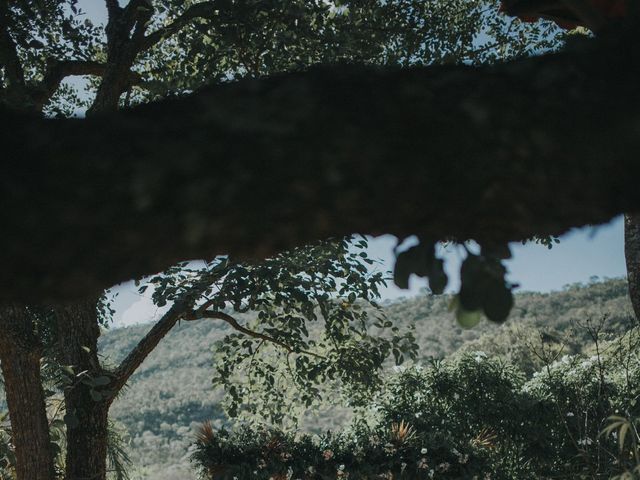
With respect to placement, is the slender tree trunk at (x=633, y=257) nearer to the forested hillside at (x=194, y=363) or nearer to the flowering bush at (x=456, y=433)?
the flowering bush at (x=456, y=433)

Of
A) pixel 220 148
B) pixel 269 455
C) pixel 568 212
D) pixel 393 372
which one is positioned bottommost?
pixel 269 455

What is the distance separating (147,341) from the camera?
16.9 feet

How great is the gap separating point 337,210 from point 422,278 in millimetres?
217

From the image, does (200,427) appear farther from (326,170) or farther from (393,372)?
(326,170)

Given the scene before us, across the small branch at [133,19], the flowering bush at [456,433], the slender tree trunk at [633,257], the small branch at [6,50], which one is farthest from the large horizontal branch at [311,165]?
the flowering bush at [456,433]

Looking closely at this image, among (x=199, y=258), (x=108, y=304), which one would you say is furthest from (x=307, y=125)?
(x=108, y=304)

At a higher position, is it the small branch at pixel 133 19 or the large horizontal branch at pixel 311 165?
the small branch at pixel 133 19

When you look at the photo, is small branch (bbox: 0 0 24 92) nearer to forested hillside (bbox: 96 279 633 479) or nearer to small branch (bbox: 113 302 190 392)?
small branch (bbox: 113 302 190 392)

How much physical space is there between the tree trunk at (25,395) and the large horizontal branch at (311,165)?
11.4 feet

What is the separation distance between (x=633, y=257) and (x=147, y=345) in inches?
141

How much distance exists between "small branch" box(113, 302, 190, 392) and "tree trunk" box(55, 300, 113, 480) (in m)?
0.17

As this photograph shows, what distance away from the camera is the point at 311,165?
77 centimetres

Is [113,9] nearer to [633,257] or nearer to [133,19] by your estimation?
[133,19]

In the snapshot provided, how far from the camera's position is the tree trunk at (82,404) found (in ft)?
15.5
